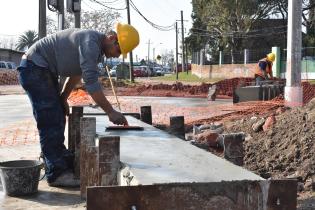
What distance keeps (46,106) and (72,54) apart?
64 cm

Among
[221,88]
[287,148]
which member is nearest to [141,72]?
[221,88]

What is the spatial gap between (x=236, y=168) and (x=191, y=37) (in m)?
73.3

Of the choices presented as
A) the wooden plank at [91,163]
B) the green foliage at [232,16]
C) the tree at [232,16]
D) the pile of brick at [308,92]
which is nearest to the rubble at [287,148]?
the wooden plank at [91,163]

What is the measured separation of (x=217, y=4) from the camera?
5444 cm

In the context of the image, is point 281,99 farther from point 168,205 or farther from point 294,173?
point 168,205

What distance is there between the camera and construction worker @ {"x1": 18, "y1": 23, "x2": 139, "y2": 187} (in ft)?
18.6

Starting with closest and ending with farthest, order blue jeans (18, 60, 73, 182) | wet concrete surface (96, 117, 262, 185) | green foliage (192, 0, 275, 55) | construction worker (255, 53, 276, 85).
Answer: wet concrete surface (96, 117, 262, 185), blue jeans (18, 60, 73, 182), construction worker (255, 53, 276, 85), green foliage (192, 0, 275, 55)

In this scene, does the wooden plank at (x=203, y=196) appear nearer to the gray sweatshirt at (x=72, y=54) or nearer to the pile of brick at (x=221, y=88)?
the gray sweatshirt at (x=72, y=54)

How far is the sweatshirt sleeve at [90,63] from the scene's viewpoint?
17.5ft

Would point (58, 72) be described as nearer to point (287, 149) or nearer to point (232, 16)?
point (287, 149)

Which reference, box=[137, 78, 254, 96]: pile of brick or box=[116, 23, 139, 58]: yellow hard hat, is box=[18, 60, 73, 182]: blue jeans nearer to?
box=[116, 23, 139, 58]: yellow hard hat

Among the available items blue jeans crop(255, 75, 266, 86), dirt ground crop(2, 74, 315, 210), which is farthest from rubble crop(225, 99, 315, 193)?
blue jeans crop(255, 75, 266, 86)

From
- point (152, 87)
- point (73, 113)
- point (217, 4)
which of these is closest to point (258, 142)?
point (73, 113)

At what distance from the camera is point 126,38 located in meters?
5.69
